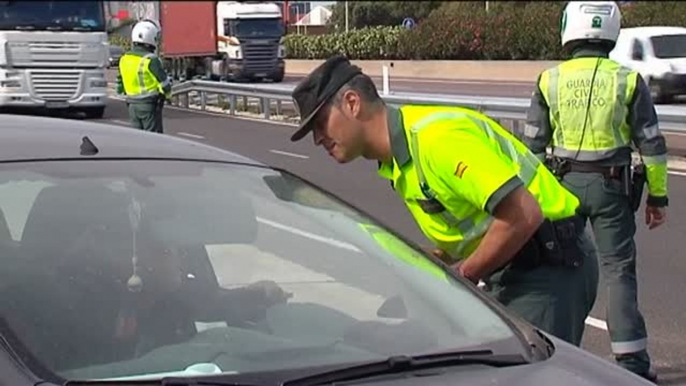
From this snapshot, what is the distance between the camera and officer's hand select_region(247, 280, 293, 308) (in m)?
3.20

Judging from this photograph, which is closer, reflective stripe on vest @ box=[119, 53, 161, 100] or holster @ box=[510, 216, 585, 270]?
holster @ box=[510, 216, 585, 270]

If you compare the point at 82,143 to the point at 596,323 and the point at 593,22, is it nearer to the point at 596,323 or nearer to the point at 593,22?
the point at 593,22

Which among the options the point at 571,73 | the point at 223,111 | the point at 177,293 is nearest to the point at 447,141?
the point at 177,293

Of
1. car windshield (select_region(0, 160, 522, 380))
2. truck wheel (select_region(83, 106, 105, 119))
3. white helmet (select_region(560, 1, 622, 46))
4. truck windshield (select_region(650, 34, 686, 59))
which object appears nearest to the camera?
car windshield (select_region(0, 160, 522, 380))

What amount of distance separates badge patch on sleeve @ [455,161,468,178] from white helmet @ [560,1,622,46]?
1.75m

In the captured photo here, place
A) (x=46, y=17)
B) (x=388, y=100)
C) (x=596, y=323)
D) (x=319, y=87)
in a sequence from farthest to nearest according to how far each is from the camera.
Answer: (x=46, y=17) < (x=388, y=100) < (x=596, y=323) < (x=319, y=87)

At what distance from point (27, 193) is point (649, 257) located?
6631mm

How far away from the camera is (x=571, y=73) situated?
5027mm

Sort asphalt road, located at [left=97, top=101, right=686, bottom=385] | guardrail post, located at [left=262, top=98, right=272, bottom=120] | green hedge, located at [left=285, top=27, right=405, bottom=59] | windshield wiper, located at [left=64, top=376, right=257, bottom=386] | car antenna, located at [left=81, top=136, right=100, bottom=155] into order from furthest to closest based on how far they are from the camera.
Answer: green hedge, located at [left=285, top=27, right=405, bottom=59]
guardrail post, located at [left=262, top=98, right=272, bottom=120]
asphalt road, located at [left=97, top=101, right=686, bottom=385]
car antenna, located at [left=81, top=136, right=100, bottom=155]
windshield wiper, located at [left=64, top=376, right=257, bottom=386]

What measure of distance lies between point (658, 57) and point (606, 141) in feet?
69.5

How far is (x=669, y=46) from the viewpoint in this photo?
25.7 meters

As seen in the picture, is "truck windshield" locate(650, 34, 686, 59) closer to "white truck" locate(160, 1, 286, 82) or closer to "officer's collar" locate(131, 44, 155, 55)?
"officer's collar" locate(131, 44, 155, 55)

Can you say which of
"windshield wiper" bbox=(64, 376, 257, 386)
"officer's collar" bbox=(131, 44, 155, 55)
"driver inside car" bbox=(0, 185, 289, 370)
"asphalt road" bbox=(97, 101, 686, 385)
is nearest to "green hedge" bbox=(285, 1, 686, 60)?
"asphalt road" bbox=(97, 101, 686, 385)

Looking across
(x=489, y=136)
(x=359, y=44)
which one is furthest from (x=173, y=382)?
(x=359, y=44)
